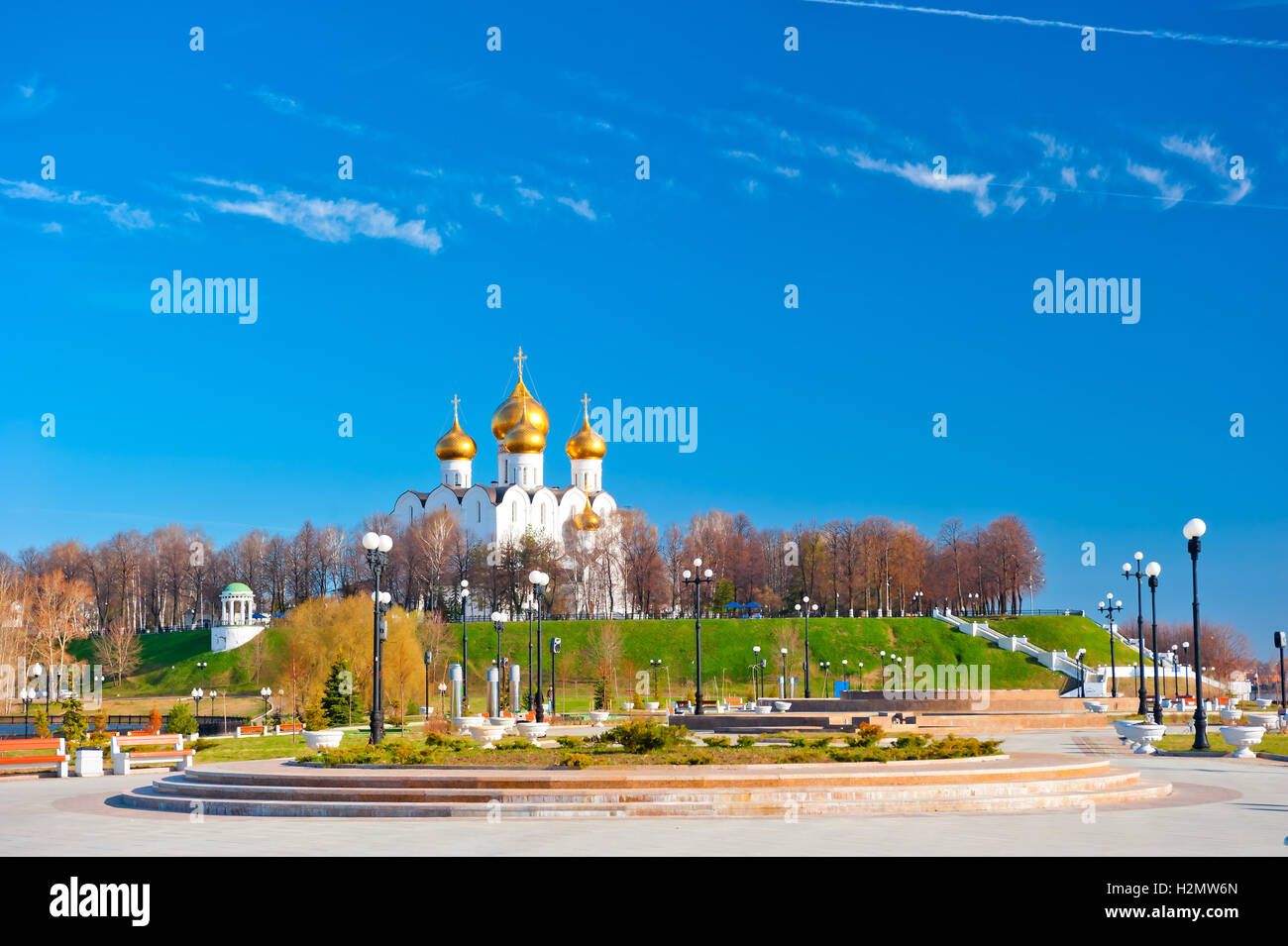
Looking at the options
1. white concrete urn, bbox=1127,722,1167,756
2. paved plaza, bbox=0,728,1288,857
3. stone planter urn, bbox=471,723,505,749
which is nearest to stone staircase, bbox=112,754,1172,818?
paved plaza, bbox=0,728,1288,857

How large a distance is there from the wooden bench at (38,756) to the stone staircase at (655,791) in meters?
8.30

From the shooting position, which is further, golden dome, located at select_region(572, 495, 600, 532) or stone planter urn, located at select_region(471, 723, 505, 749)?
golden dome, located at select_region(572, 495, 600, 532)

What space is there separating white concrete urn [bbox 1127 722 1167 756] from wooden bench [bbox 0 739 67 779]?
21.8 metres

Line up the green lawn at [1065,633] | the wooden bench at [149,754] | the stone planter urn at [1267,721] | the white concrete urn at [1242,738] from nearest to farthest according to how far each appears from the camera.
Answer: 1. the wooden bench at [149,754]
2. the white concrete urn at [1242,738]
3. the stone planter urn at [1267,721]
4. the green lawn at [1065,633]

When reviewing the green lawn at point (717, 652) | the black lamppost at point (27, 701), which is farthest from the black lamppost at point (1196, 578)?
the green lawn at point (717, 652)

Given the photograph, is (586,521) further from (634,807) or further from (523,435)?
(634,807)

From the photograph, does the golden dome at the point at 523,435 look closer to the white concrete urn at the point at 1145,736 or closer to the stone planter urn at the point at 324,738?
the white concrete urn at the point at 1145,736

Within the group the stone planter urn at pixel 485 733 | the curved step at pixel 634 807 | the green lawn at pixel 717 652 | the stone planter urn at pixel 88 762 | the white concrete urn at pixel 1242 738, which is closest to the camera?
the curved step at pixel 634 807

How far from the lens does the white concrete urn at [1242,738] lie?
23.7 meters

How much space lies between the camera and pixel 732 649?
75688 mm

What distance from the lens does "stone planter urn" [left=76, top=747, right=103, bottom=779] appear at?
22.9m

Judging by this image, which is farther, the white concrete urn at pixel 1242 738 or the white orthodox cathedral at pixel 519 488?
the white orthodox cathedral at pixel 519 488

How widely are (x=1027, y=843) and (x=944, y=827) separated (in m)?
1.55

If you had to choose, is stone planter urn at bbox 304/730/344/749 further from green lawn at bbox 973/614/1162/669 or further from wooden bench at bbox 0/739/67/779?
green lawn at bbox 973/614/1162/669
